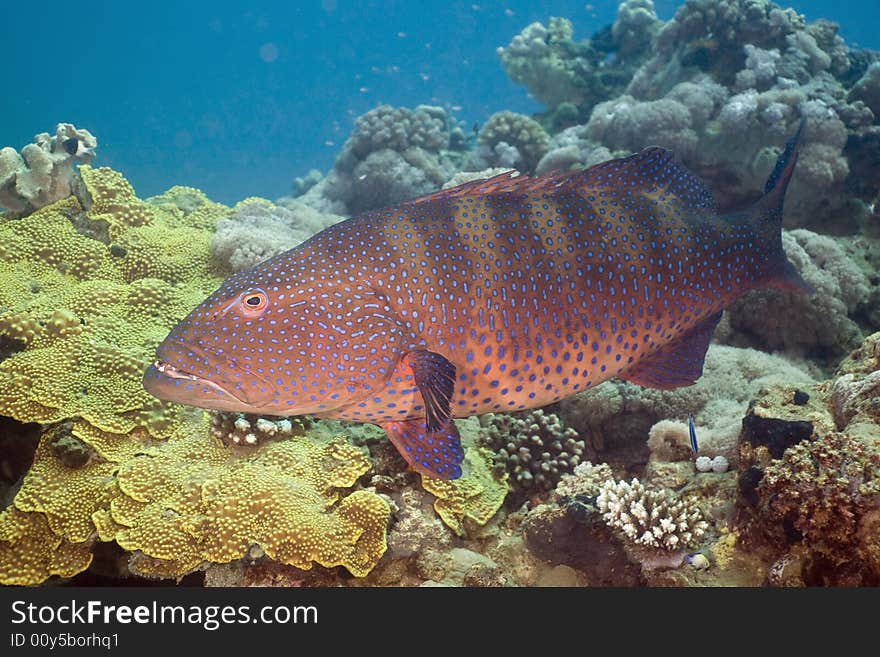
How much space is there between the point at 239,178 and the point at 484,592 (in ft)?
286

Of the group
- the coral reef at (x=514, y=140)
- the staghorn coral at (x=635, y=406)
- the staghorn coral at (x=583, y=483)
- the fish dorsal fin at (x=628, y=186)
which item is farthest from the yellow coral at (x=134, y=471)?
the coral reef at (x=514, y=140)

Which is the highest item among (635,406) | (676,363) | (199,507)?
(635,406)

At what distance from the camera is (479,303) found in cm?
313

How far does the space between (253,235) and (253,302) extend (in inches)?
137

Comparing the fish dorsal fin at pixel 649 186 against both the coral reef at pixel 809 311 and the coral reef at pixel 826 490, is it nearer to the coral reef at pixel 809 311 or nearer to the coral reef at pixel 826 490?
the coral reef at pixel 826 490

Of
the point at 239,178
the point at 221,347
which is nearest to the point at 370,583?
the point at 221,347

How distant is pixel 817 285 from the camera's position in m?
7.34

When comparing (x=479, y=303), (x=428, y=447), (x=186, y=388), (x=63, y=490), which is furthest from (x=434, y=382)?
(x=63, y=490)

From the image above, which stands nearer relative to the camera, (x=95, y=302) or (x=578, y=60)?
(x=95, y=302)

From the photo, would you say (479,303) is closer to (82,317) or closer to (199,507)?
(199,507)

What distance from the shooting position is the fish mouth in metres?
2.55

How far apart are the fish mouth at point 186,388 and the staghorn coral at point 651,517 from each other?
101 inches

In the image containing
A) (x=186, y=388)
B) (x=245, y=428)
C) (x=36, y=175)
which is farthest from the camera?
(x=36, y=175)

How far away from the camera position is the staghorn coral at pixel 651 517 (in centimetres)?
365
